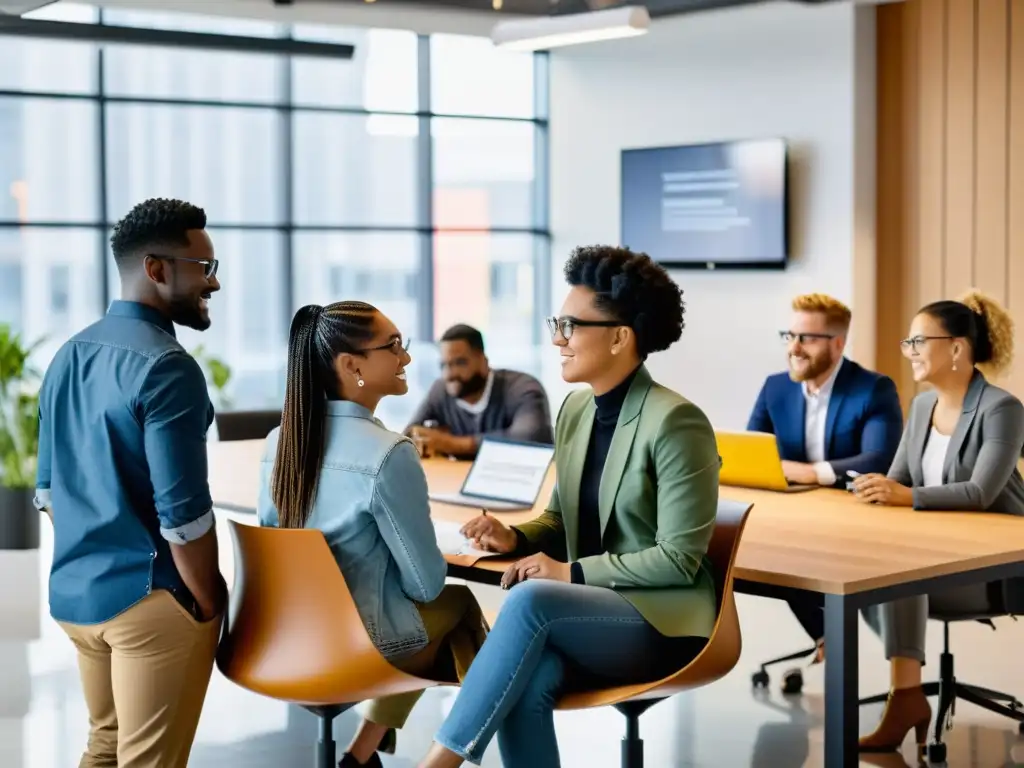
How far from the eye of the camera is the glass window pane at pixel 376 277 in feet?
35.0

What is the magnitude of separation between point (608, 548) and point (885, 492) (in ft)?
4.16

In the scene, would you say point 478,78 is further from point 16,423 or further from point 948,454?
point 948,454

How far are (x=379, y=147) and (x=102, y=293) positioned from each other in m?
2.38

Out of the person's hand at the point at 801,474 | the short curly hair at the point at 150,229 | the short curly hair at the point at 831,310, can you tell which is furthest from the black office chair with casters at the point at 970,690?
the short curly hair at the point at 150,229

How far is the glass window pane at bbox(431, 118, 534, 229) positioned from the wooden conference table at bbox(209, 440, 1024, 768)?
22.9ft

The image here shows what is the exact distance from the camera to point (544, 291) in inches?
453

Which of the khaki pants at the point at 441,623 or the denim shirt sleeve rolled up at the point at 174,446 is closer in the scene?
the denim shirt sleeve rolled up at the point at 174,446

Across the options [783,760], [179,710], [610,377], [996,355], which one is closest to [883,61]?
[996,355]

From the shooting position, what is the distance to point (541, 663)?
9.95 ft

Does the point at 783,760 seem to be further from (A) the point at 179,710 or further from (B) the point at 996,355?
(A) the point at 179,710

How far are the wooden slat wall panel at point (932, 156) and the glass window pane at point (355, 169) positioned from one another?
3957 mm

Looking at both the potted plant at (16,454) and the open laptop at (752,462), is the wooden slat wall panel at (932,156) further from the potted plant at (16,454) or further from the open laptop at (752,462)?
the potted plant at (16,454)

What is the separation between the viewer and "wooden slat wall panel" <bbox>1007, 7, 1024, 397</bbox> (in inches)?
321

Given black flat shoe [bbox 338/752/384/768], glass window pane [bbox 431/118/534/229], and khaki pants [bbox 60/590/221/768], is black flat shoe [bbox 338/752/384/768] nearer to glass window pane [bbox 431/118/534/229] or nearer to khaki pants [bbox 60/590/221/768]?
khaki pants [bbox 60/590/221/768]
